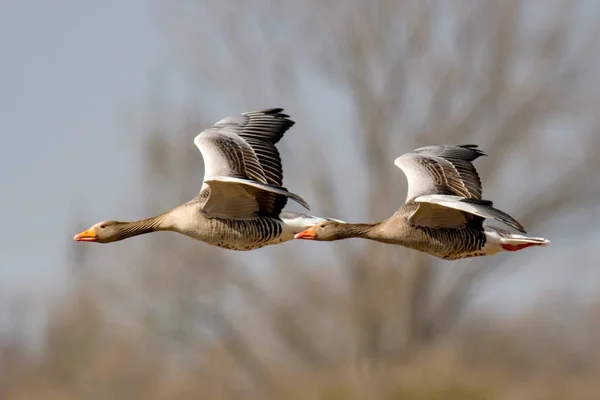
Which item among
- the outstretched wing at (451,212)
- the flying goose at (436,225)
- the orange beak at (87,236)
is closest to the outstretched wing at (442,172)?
the flying goose at (436,225)

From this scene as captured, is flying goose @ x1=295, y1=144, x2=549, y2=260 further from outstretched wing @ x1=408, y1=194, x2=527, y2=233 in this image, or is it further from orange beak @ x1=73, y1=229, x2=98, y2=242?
orange beak @ x1=73, y1=229, x2=98, y2=242

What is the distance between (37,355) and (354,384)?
7.43 meters

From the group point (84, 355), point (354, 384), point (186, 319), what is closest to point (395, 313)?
point (354, 384)

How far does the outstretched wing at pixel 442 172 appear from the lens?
15.5 metres

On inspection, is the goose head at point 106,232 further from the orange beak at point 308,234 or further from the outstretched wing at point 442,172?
the outstretched wing at point 442,172

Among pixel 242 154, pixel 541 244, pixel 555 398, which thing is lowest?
pixel 555 398

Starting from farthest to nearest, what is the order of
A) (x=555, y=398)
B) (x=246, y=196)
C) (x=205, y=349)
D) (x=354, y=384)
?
1. (x=205, y=349)
2. (x=354, y=384)
3. (x=555, y=398)
4. (x=246, y=196)

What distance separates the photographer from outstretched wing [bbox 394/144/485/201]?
50.8 ft

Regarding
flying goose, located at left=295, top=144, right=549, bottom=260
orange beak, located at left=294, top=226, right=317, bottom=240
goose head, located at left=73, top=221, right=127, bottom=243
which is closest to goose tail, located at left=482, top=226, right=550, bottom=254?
flying goose, located at left=295, top=144, right=549, bottom=260

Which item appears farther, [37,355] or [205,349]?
[37,355]

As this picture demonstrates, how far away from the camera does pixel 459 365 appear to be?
80.0 ft

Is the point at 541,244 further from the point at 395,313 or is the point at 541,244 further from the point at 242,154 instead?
the point at 395,313

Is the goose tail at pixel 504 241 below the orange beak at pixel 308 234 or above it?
below

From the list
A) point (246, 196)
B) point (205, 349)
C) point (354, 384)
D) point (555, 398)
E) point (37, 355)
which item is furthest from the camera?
point (37, 355)
